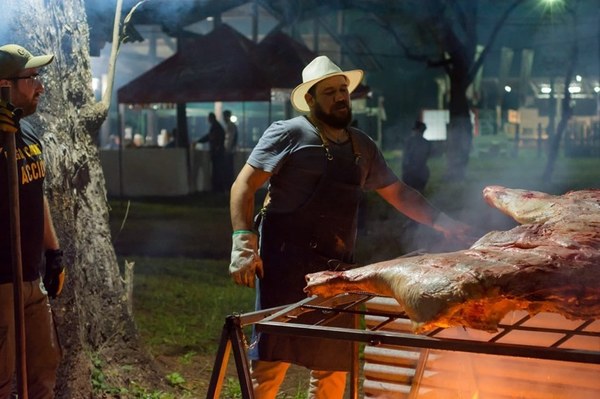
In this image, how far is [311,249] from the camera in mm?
4211

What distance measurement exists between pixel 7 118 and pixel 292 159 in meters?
1.42

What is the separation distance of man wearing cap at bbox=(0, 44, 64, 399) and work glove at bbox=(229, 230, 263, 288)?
0.95 m

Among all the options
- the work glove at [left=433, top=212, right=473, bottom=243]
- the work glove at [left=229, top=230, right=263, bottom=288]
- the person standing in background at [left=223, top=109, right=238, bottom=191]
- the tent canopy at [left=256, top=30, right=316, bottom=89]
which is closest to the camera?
the work glove at [left=229, top=230, right=263, bottom=288]

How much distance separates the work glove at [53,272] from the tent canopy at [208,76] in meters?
12.1

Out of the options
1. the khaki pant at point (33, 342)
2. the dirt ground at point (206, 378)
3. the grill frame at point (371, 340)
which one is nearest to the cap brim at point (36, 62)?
the khaki pant at point (33, 342)

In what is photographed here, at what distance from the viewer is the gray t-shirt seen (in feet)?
13.6

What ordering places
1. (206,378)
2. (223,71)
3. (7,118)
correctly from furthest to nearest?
(223,71), (206,378), (7,118)

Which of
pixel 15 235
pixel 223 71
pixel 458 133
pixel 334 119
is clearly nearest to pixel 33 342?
pixel 15 235

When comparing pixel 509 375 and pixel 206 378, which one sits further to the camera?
pixel 206 378

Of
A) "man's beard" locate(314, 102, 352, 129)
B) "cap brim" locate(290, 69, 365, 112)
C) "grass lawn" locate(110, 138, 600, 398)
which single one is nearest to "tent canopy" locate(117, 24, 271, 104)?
"grass lawn" locate(110, 138, 600, 398)

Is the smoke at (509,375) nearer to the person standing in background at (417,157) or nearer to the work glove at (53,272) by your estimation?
the work glove at (53,272)

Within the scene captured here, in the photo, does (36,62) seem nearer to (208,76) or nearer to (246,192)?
(246,192)

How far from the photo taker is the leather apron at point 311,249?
4164 mm

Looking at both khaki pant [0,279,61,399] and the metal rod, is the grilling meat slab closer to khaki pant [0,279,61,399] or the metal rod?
the metal rod
